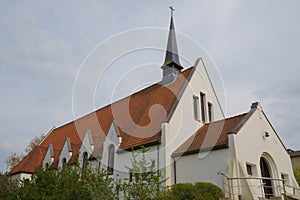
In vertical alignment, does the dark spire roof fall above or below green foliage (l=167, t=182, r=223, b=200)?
above

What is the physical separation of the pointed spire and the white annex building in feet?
0.29


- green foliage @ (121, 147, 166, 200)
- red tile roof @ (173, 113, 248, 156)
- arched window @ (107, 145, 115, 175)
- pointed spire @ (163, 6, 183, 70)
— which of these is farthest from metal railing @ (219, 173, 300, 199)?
pointed spire @ (163, 6, 183, 70)

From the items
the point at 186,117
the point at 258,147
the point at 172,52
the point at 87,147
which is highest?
the point at 172,52

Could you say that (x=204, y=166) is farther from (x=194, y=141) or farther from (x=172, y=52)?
(x=172, y=52)

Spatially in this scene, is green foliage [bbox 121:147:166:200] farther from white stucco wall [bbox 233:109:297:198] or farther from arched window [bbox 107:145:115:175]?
arched window [bbox 107:145:115:175]

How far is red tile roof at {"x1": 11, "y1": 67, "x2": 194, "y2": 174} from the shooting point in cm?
1823

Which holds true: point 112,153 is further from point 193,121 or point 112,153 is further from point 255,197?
point 255,197

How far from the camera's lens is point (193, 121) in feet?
61.7

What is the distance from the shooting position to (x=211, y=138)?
1617cm

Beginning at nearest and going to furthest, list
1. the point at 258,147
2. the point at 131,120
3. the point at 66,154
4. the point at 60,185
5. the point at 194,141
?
the point at 60,185 < the point at 258,147 < the point at 194,141 < the point at 131,120 < the point at 66,154

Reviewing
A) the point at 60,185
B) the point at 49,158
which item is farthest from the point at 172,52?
the point at 60,185

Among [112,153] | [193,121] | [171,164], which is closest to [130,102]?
[112,153]

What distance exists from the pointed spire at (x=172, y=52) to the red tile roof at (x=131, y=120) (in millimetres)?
2264

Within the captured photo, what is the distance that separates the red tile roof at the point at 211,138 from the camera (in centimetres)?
1534
